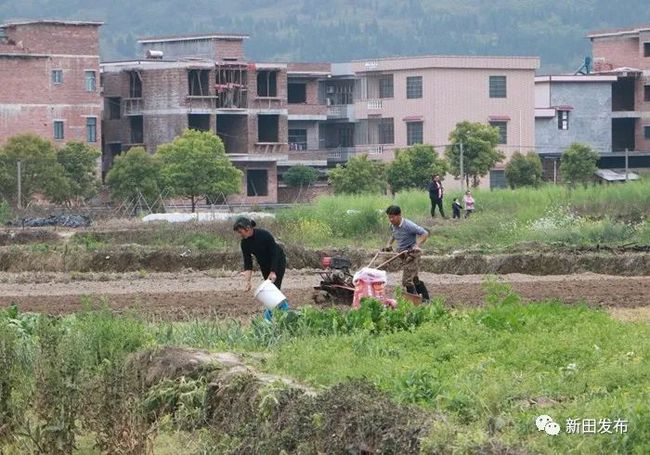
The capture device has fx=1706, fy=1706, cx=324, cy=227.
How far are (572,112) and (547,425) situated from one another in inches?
3363

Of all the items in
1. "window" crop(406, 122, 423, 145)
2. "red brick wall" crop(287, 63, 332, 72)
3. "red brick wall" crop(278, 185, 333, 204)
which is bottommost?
"red brick wall" crop(278, 185, 333, 204)

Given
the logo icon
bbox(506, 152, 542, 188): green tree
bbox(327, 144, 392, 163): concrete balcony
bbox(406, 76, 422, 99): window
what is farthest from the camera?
bbox(327, 144, 392, 163): concrete balcony

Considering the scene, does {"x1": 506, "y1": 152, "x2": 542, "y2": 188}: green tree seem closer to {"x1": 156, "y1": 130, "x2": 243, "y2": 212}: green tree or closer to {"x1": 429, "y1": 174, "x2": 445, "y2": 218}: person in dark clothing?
{"x1": 156, "y1": 130, "x2": 243, "y2": 212}: green tree

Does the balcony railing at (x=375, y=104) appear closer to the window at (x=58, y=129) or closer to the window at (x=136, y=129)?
the window at (x=136, y=129)

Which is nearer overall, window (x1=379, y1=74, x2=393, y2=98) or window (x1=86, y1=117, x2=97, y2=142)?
window (x1=86, y1=117, x2=97, y2=142)

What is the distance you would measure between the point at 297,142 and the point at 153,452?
8081 centimetres

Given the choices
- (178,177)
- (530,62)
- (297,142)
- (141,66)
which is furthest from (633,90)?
(178,177)

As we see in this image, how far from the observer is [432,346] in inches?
633

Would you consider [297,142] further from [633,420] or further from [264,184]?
[633,420]

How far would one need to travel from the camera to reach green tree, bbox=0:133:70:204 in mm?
67000

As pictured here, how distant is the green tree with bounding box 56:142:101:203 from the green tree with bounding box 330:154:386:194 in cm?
1094

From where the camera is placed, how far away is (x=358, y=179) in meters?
75.2

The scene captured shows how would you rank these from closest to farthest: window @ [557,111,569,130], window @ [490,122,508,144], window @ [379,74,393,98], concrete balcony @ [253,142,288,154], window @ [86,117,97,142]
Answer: window @ [86,117,97,142] → concrete balcony @ [253,142,288,154] → window @ [490,122,508,144] → window @ [379,74,393,98] → window @ [557,111,569,130]

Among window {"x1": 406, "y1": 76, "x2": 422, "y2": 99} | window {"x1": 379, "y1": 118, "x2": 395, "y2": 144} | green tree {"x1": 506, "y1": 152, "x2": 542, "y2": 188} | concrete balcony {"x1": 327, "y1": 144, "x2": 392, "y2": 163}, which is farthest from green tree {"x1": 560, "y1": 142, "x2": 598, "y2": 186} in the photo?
concrete balcony {"x1": 327, "y1": 144, "x2": 392, "y2": 163}
